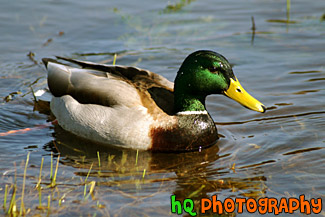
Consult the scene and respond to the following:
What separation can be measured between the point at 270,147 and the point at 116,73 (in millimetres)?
2037

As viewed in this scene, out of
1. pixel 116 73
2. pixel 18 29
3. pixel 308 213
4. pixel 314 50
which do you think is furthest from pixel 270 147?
pixel 18 29

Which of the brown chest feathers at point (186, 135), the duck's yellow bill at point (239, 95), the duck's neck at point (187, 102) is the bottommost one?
the brown chest feathers at point (186, 135)

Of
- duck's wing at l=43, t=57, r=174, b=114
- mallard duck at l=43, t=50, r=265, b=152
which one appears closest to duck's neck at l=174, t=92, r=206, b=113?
mallard duck at l=43, t=50, r=265, b=152

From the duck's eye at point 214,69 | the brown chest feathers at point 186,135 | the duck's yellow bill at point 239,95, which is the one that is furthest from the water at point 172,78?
the duck's eye at point 214,69

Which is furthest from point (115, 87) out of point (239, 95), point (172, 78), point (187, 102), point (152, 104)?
point (172, 78)

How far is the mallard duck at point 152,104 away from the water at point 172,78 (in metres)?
0.18

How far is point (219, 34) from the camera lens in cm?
996

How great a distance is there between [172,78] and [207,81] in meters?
2.23

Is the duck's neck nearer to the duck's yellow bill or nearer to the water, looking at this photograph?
the duck's yellow bill

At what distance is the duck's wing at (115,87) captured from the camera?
21.2ft

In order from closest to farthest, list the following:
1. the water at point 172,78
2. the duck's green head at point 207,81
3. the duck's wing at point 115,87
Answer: the water at point 172,78, the duck's green head at point 207,81, the duck's wing at point 115,87

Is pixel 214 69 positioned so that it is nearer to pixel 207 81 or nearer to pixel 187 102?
pixel 207 81

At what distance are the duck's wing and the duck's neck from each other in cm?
13

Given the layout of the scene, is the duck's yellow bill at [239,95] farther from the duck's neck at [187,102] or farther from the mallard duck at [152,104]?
the duck's neck at [187,102]
